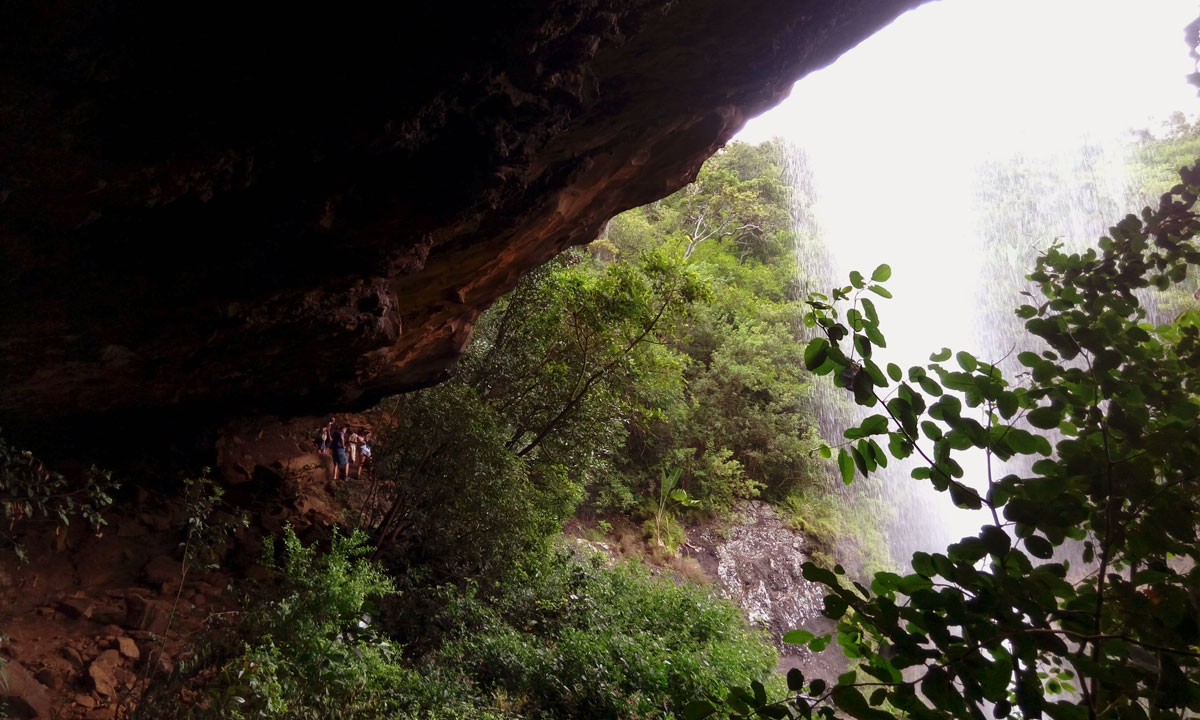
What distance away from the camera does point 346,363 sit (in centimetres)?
724

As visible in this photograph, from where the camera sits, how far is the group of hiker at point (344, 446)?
11.3 meters

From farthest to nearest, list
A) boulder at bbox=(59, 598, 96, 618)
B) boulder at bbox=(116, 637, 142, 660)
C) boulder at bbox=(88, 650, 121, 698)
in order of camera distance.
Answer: boulder at bbox=(59, 598, 96, 618), boulder at bbox=(116, 637, 142, 660), boulder at bbox=(88, 650, 121, 698)

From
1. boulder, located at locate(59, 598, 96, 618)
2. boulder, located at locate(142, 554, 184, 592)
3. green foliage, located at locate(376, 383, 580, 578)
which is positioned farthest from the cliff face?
boulder, located at locate(59, 598, 96, 618)

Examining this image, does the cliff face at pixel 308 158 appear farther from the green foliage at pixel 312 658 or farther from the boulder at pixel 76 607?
the green foliage at pixel 312 658

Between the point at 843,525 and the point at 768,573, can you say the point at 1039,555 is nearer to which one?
the point at 768,573

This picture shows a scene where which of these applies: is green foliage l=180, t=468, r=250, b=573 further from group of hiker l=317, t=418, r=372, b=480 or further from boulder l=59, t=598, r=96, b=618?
group of hiker l=317, t=418, r=372, b=480

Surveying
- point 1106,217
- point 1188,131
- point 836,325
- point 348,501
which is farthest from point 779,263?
point 836,325

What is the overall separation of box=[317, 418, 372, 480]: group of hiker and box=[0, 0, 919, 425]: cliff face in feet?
12.2

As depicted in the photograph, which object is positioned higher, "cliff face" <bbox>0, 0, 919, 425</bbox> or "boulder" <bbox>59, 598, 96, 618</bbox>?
→ "cliff face" <bbox>0, 0, 919, 425</bbox>

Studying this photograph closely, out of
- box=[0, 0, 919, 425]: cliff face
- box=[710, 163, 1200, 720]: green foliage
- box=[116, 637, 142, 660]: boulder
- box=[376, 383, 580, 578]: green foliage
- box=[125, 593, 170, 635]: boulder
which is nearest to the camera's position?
box=[710, 163, 1200, 720]: green foliage

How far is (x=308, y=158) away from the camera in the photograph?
4.18 metres

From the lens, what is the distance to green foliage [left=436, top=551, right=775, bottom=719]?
22.1 feet

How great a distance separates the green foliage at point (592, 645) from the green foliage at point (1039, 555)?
234 inches

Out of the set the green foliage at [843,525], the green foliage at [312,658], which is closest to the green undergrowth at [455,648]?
the green foliage at [312,658]
